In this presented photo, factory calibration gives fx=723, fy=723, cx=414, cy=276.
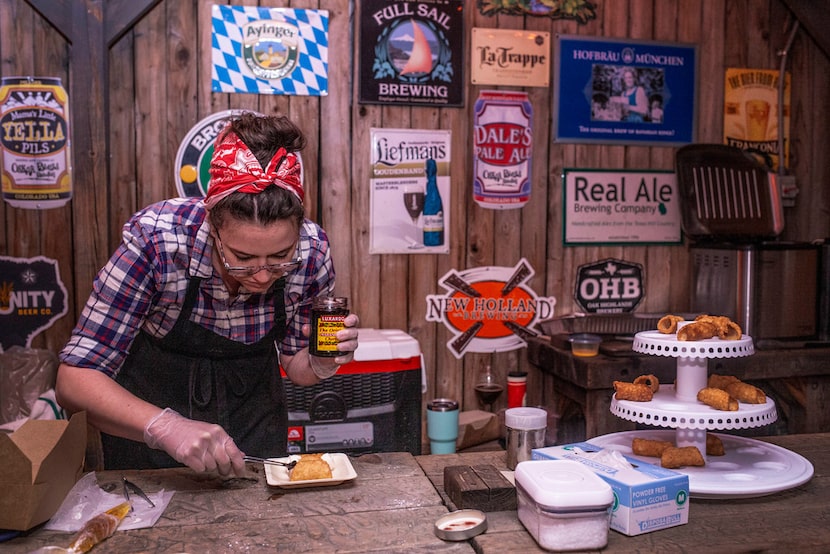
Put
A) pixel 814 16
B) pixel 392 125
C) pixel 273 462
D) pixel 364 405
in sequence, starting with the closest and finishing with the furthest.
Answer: pixel 273 462, pixel 364 405, pixel 392 125, pixel 814 16

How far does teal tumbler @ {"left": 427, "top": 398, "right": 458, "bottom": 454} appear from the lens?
346 centimetres

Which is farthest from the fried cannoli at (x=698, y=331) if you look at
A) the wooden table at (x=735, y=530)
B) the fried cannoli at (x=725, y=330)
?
the wooden table at (x=735, y=530)

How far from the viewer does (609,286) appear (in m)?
3.93

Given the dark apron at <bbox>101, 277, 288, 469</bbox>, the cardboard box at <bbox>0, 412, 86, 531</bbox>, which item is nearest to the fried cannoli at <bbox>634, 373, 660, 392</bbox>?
the dark apron at <bbox>101, 277, 288, 469</bbox>

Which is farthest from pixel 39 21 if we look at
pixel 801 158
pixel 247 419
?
pixel 801 158

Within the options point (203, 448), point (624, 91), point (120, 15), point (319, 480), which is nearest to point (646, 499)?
point (319, 480)

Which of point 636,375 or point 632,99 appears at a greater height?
point 632,99

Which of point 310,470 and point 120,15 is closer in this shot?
point 310,470

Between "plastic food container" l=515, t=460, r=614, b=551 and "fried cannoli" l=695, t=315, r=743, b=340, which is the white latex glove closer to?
"plastic food container" l=515, t=460, r=614, b=551

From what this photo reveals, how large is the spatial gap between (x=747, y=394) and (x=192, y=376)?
5.32ft

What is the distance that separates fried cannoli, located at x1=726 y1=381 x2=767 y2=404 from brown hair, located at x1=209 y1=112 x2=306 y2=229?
1184 mm

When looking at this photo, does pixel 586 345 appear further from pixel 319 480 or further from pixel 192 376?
pixel 319 480

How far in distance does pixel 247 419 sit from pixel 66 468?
0.96m

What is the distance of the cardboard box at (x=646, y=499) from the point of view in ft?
4.71
